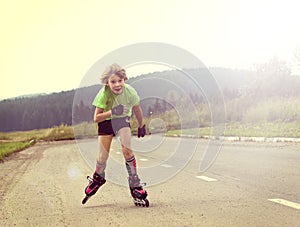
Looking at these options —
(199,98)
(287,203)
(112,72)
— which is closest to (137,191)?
(112,72)

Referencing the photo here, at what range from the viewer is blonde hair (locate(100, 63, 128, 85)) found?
5.46 m

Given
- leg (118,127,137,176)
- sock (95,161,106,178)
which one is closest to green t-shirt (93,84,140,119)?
leg (118,127,137,176)

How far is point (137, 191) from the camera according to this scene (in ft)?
20.5

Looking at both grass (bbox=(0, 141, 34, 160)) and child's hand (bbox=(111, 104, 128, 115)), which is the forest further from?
grass (bbox=(0, 141, 34, 160))

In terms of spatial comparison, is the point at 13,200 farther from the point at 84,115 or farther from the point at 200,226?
the point at 200,226

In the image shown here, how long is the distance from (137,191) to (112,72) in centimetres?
162

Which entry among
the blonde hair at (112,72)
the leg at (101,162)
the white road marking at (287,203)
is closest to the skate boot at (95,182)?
the leg at (101,162)

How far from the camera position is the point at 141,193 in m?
6.27

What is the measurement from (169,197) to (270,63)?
49.5 m

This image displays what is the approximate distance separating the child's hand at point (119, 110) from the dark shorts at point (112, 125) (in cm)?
25

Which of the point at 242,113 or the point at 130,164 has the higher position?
the point at 242,113

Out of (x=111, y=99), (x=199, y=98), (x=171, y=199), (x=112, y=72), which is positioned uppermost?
(x=199, y=98)

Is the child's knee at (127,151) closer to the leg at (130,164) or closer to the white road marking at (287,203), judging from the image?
the leg at (130,164)

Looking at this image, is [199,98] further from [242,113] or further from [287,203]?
[287,203]
